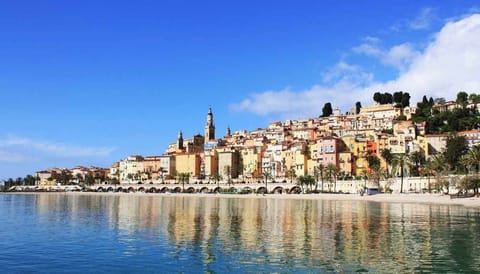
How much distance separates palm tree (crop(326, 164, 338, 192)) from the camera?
367ft

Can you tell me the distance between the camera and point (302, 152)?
132750 millimetres

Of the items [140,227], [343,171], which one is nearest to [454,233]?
[140,227]

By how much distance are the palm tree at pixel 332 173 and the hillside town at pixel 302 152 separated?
0.21 metres

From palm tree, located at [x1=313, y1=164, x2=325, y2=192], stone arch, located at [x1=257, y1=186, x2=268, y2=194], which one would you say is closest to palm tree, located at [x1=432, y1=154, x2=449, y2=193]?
palm tree, located at [x1=313, y1=164, x2=325, y2=192]

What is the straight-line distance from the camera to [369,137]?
422ft

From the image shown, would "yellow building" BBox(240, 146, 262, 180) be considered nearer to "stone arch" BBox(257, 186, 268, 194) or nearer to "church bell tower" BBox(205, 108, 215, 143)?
"stone arch" BBox(257, 186, 268, 194)

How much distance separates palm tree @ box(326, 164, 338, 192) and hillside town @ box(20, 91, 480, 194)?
21cm

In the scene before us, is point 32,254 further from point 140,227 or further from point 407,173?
point 407,173

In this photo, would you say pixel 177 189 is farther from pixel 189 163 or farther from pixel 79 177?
pixel 79 177

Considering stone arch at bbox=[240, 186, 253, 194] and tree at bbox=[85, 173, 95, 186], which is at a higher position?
tree at bbox=[85, 173, 95, 186]

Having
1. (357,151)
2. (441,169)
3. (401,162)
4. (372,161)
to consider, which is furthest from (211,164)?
Answer: (441,169)

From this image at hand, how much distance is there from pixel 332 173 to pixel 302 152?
1948 cm

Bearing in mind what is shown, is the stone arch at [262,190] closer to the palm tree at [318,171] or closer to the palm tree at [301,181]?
the palm tree at [301,181]

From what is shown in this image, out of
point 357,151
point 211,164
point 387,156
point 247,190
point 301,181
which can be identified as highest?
point 357,151
